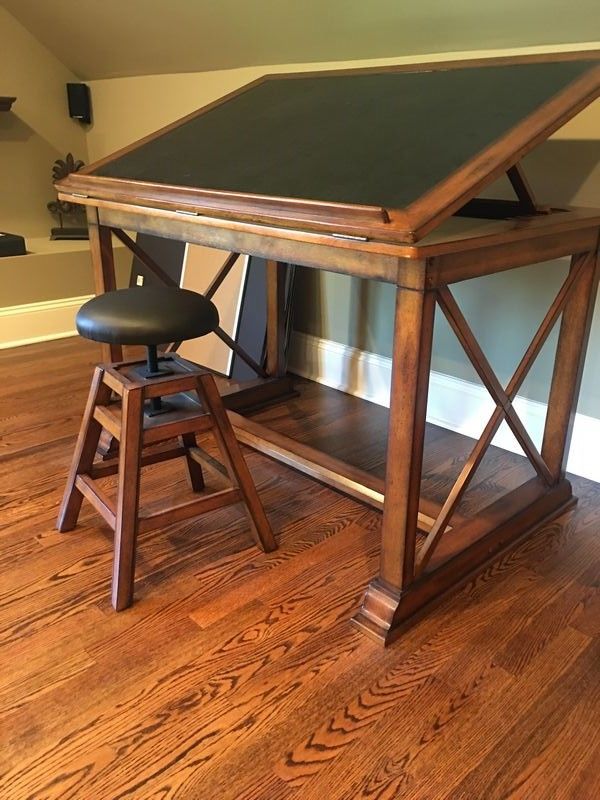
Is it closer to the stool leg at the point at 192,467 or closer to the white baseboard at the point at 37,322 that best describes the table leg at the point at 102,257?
the stool leg at the point at 192,467

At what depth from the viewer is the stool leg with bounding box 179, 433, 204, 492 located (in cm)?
205

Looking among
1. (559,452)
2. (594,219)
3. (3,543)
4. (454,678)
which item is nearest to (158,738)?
(454,678)

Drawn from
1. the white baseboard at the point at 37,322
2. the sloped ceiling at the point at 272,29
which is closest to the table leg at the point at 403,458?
the sloped ceiling at the point at 272,29

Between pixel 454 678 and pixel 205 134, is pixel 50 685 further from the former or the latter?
pixel 205 134

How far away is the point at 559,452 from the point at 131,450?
1.25 metres

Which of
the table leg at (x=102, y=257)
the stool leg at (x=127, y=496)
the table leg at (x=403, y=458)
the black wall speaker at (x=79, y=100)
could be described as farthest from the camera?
the black wall speaker at (x=79, y=100)

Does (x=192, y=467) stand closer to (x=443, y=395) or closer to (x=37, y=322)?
(x=443, y=395)

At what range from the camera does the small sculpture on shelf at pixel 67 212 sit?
13.5ft

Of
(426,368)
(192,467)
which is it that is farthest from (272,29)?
(426,368)

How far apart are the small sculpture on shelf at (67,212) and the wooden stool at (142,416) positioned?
259cm

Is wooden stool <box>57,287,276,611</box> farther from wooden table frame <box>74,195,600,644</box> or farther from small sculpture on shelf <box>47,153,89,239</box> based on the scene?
small sculpture on shelf <box>47,153,89,239</box>

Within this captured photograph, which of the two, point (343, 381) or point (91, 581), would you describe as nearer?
point (91, 581)

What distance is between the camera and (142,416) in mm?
1598

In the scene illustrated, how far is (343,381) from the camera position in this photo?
117 inches
